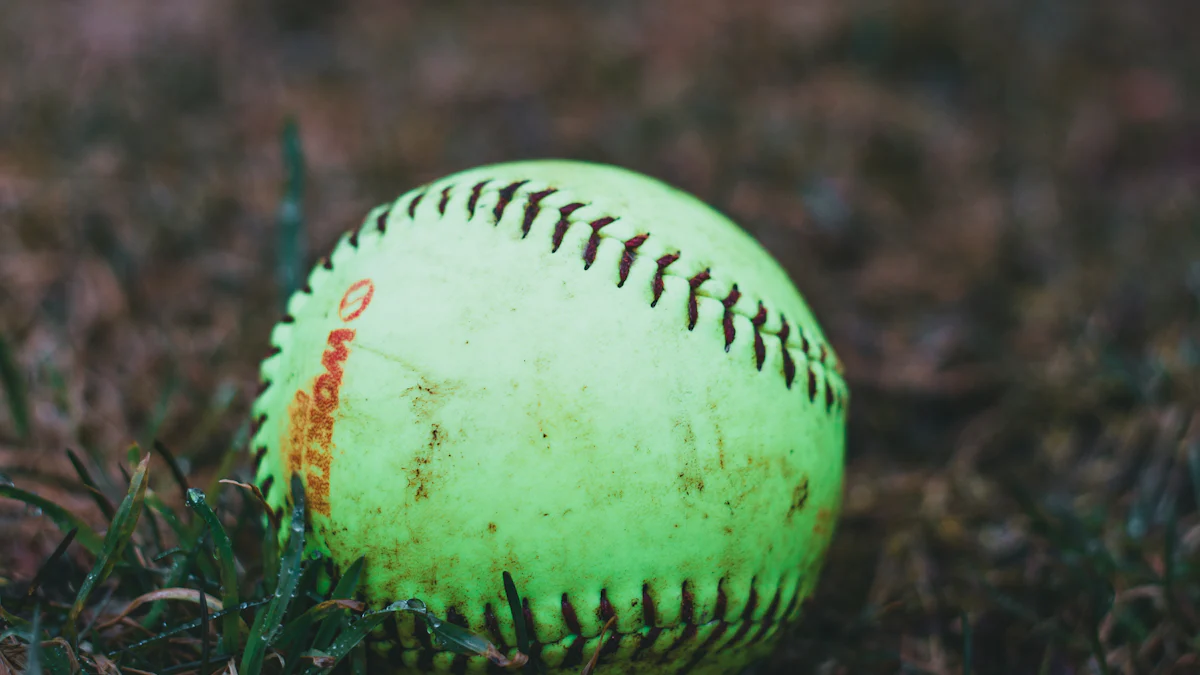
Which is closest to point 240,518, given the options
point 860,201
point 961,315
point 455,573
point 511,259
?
point 455,573

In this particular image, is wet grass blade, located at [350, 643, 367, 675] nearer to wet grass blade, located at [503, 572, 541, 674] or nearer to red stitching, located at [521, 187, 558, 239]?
wet grass blade, located at [503, 572, 541, 674]

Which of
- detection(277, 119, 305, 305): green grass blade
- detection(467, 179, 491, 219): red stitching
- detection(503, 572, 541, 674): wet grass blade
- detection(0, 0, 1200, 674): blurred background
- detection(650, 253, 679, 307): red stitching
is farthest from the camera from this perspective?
detection(277, 119, 305, 305): green grass blade

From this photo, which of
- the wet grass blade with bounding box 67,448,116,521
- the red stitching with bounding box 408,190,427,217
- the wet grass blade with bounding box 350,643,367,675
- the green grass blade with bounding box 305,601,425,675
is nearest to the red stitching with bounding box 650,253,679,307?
the red stitching with bounding box 408,190,427,217

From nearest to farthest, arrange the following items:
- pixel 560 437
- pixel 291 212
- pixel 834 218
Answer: pixel 560 437
pixel 291 212
pixel 834 218

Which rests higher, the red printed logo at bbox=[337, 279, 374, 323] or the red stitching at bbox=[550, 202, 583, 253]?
the red stitching at bbox=[550, 202, 583, 253]

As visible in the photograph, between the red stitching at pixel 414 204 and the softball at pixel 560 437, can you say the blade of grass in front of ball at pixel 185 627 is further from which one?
the red stitching at pixel 414 204

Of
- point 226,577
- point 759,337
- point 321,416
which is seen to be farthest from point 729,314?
point 226,577

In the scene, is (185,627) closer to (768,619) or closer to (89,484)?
(89,484)
